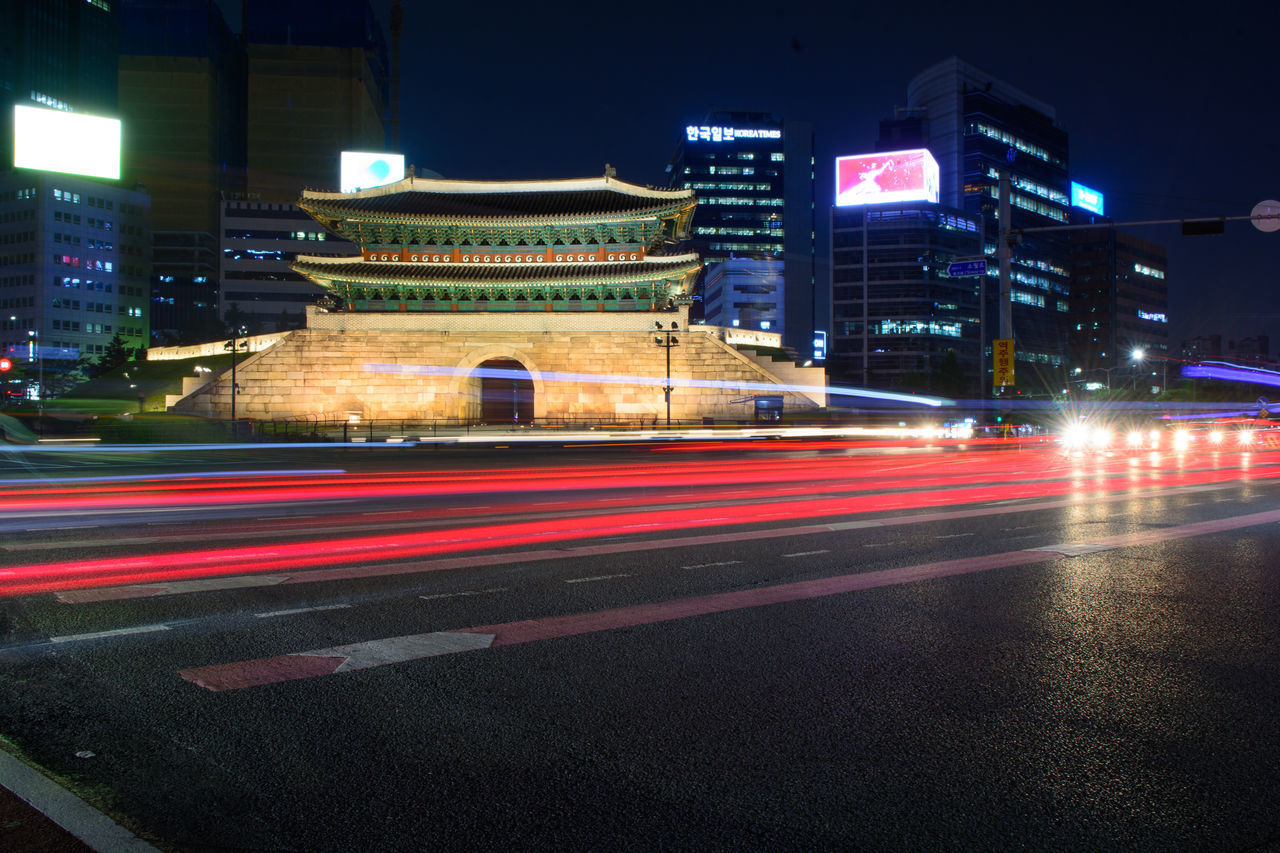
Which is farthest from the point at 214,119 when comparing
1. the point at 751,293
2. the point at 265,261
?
the point at 751,293

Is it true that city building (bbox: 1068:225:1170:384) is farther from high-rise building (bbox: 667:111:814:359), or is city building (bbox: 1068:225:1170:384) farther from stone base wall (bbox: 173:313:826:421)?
stone base wall (bbox: 173:313:826:421)

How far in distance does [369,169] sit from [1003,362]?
64078mm

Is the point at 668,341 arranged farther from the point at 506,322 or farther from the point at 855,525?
the point at 855,525

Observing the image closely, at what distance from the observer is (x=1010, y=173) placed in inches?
4505

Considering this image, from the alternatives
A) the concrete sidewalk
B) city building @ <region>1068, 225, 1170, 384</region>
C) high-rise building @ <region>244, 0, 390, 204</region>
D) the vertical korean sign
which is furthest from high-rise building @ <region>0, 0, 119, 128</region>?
city building @ <region>1068, 225, 1170, 384</region>

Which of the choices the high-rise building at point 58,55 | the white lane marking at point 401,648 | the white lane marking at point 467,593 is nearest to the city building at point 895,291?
the white lane marking at point 467,593

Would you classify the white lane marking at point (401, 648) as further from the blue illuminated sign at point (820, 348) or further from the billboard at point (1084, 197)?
the blue illuminated sign at point (820, 348)

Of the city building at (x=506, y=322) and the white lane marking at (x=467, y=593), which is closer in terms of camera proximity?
the white lane marking at (x=467, y=593)

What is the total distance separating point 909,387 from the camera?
3159 inches

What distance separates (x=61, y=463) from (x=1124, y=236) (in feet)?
429

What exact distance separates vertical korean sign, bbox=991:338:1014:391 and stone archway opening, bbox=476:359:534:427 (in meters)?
30.7

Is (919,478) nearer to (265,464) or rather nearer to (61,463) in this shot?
(265,464)

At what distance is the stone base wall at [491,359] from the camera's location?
140ft

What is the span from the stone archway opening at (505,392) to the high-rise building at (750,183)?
9272 cm
